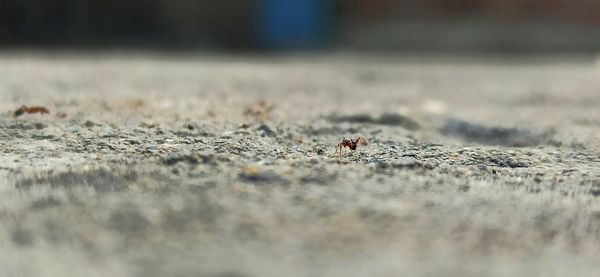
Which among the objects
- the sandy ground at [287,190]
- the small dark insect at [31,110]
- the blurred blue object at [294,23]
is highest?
the blurred blue object at [294,23]

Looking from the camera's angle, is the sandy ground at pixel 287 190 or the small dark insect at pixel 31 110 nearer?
the sandy ground at pixel 287 190

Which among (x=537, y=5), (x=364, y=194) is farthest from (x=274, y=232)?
(x=537, y=5)

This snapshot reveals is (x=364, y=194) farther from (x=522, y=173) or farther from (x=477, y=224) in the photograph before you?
(x=522, y=173)

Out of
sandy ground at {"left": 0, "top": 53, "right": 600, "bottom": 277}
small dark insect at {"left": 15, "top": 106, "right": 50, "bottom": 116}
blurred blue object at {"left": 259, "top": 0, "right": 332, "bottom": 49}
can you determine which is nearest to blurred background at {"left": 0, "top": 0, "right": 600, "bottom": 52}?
blurred blue object at {"left": 259, "top": 0, "right": 332, "bottom": 49}

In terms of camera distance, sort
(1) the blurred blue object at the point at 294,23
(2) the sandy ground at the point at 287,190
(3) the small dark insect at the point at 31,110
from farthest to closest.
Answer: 1. (1) the blurred blue object at the point at 294,23
2. (3) the small dark insect at the point at 31,110
3. (2) the sandy ground at the point at 287,190

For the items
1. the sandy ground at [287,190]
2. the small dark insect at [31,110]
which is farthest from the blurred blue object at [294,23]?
the small dark insect at [31,110]

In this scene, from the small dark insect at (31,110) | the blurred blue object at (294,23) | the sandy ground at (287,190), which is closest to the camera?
the sandy ground at (287,190)

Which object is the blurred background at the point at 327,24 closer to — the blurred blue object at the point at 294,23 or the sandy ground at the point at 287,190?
the blurred blue object at the point at 294,23
